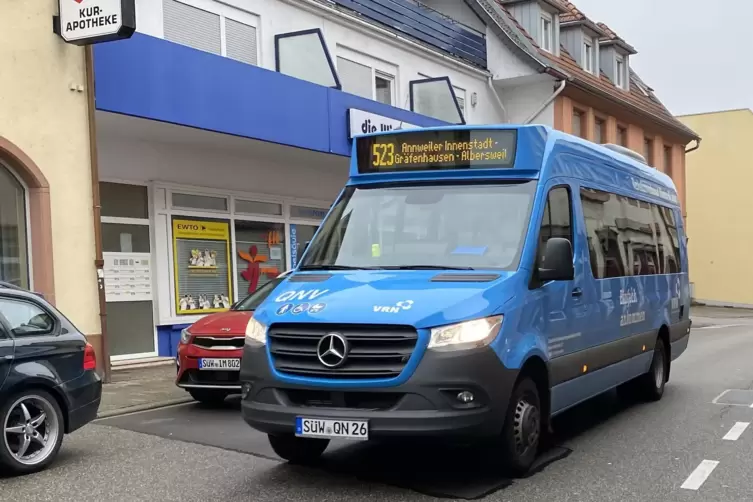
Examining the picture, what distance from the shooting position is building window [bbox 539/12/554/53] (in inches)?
1062

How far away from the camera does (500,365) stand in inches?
215

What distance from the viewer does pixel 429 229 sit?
20.9 ft

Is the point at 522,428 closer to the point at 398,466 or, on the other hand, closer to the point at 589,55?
the point at 398,466

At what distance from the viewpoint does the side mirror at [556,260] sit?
5.97 meters

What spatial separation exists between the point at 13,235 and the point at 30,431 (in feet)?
18.0

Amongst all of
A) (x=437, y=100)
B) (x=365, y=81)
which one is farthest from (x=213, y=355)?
(x=437, y=100)

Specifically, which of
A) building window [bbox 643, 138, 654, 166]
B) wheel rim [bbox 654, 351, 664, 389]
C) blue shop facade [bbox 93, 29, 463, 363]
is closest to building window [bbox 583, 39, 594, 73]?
building window [bbox 643, 138, 654, 166]

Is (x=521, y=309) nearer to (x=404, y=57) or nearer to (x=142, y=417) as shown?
(x=142, y=417)

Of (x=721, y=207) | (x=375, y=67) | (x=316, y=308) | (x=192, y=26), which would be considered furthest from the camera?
(x=721, y=207)

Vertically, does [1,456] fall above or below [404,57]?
below

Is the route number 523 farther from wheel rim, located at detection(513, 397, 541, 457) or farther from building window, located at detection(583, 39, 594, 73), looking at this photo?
building window, located at detection(583, 39, 594, 73)

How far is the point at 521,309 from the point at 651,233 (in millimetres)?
4638

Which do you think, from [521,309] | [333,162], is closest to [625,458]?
[521,309]

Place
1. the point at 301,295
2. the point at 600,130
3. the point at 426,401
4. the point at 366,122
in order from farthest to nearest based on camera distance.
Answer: the point at 600,130
the point at 366,122
the point at 301,295
the point at 426,401
